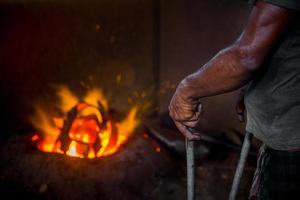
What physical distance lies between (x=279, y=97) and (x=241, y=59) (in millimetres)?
396

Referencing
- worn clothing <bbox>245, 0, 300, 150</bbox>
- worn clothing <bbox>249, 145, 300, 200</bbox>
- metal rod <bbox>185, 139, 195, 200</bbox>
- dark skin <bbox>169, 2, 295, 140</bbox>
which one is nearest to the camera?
dark skin <bbox>169, 2, 295, 140</bbox>

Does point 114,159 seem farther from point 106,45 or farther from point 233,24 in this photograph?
point 233,24

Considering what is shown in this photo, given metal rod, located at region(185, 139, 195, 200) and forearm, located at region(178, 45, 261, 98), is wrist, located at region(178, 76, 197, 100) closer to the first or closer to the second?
forearm, located at region(178, 45, 261, 98)

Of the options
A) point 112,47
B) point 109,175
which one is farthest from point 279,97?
point 112,47

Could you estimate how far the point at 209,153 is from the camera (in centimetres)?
369

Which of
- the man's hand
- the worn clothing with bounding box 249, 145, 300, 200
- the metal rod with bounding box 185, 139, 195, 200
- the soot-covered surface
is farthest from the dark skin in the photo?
the soot-covered surface

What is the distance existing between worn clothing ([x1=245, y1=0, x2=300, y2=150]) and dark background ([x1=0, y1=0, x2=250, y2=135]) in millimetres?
1991

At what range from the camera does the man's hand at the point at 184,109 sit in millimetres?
1748

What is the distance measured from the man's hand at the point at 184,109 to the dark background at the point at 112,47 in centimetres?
210

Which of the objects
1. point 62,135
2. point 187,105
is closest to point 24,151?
point 62,135

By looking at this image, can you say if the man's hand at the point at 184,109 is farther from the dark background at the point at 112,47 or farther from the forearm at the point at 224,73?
the dark background at the point at 112,47

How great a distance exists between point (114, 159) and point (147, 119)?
4.74 ft

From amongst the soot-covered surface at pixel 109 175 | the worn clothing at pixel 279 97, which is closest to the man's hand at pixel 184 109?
the worn clothing at pixel 279 97

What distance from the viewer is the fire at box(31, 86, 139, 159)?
3.55 metres
